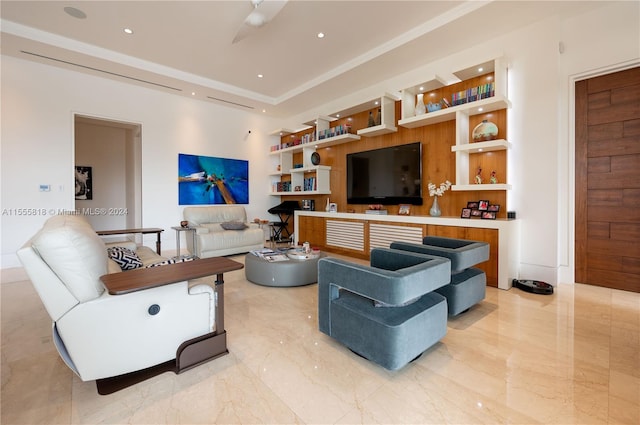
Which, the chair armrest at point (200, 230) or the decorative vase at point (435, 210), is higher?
the decorative vase at point (435, 210)

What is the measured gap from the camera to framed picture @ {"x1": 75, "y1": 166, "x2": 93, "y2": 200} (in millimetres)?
7148

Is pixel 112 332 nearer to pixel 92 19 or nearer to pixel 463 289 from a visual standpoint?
pixel 463 289

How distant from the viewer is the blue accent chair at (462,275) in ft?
7.73

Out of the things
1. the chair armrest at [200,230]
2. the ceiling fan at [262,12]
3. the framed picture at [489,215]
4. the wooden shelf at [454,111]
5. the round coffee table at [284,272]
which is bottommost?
the round coffee table at [284,272]

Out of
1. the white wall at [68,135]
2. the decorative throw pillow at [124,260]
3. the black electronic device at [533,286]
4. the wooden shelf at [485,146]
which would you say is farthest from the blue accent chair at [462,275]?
the white wall at [68,135]

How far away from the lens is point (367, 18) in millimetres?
3520

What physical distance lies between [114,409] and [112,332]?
1.24 ft

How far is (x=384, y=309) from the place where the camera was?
1.84 metres

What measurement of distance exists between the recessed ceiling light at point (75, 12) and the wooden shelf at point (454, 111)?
441 cm

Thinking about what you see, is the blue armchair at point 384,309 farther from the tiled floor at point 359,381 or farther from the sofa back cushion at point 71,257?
the sofa back cushion at point 71,257

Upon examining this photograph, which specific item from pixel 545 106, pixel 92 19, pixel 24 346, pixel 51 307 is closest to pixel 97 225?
pixel 92 19

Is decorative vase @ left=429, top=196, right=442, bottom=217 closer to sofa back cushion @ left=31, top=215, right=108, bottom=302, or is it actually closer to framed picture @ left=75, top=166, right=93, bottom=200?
sofa back cushion @ left=31, top=215, right=108, bottom=302

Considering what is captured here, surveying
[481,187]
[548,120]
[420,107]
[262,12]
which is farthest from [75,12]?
[548,120]

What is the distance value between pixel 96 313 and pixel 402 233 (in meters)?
3.69
